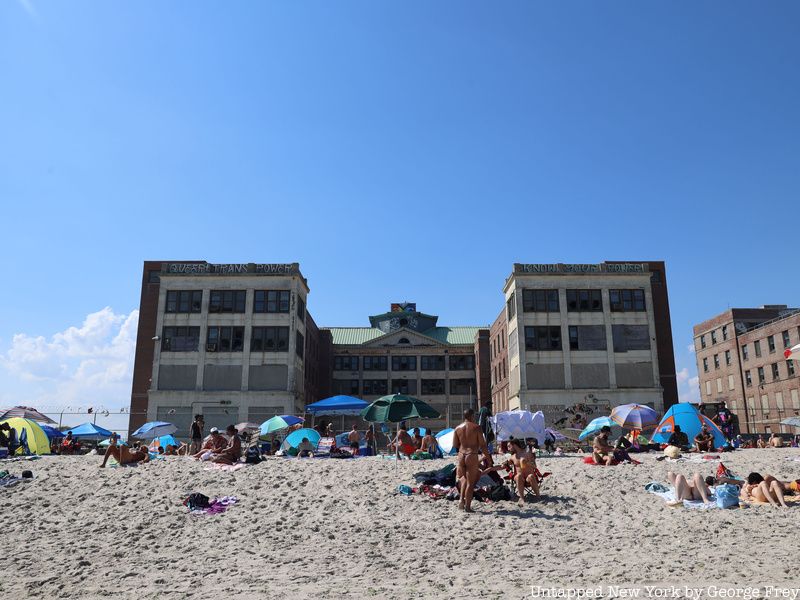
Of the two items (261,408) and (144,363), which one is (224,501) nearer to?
(261,408)

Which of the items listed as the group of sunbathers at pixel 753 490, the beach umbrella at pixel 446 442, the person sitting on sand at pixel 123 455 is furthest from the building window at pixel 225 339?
the group of sunbathers at pixel 753 490

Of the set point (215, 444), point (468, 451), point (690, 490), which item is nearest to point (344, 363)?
point (215, 444)

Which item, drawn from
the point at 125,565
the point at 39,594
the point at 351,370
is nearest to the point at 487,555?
the point at 125,565

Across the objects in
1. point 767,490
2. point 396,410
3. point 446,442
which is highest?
point 396,410

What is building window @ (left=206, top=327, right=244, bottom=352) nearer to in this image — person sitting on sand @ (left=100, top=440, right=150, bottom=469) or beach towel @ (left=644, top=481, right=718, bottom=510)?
person sitting on sand @ (left=100, top=440, right=150, bottom=469)

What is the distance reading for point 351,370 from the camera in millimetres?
74188

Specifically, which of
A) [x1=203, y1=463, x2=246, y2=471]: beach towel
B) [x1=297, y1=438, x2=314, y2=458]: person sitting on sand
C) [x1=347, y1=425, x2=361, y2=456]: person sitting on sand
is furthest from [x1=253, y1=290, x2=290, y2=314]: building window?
[x1=203, y1=463, x2=246, y2=471]: beach towel

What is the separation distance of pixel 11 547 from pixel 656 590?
11407 millimetres

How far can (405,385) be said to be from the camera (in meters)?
74.6

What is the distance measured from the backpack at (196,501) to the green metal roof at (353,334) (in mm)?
65889

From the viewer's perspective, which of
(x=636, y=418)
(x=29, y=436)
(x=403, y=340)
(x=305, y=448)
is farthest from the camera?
(x=403, y=340)

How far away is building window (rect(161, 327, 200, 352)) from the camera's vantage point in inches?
1998

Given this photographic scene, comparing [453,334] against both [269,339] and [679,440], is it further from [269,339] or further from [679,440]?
[679,440]

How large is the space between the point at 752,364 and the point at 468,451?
60475 mm
